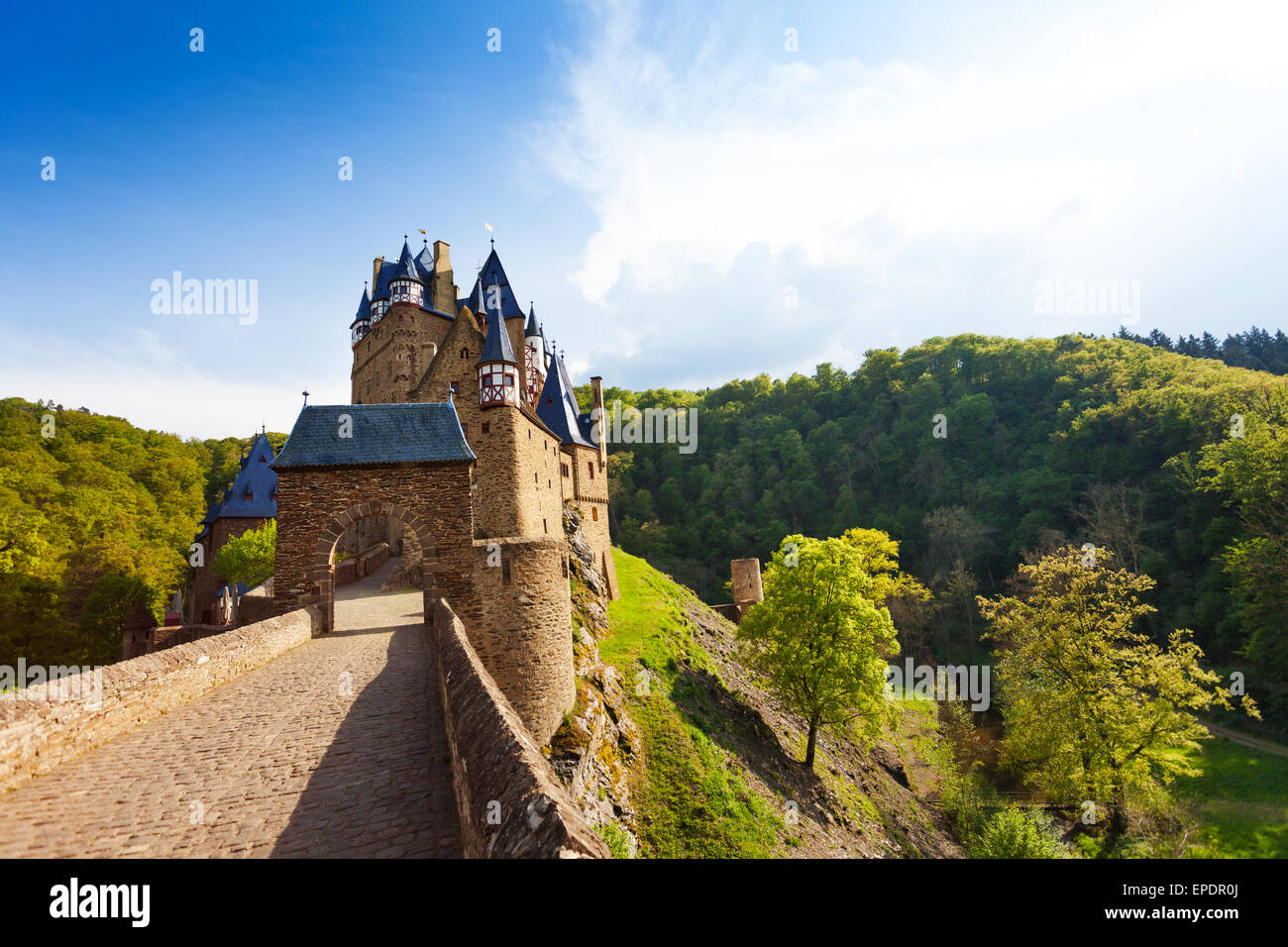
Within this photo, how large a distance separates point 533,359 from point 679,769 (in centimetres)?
2585

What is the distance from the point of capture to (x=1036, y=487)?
54531mm

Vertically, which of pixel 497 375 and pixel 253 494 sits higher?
pixel 497 375

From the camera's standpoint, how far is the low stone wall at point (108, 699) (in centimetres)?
643

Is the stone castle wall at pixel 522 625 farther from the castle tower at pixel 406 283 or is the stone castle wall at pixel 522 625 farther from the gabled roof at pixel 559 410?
the castle tower at pixel 406 283

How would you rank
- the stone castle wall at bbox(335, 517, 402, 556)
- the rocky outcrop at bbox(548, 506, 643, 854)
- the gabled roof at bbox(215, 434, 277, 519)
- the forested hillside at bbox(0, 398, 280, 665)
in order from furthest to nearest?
1. the gabled roof at bbox(215, 434, 277, 519)
2. the stone castle wall at bbox(335, 517, 402, 556)
3. the forested hillside at bbox(0, 398, 280, 665)
4. the rocky outcrop at bbox(548, 506, 643, 854)

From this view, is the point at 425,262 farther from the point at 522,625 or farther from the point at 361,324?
the point at 522,625

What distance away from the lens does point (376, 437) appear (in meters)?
15.6

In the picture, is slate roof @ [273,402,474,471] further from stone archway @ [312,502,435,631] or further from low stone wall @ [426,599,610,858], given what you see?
low stone wall @ [426,599,610,858]

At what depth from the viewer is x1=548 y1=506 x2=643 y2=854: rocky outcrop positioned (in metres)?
13.9

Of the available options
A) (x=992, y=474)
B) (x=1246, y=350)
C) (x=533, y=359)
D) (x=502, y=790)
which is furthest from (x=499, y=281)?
(x=1246, y=350)

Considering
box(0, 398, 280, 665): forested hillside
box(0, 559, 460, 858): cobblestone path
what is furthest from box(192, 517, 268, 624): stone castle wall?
box(0, 559, 460, 858): cobblestone path

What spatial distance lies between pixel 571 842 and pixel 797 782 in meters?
21.2

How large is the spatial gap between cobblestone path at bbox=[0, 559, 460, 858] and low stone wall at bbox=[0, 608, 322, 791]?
0.71ft
